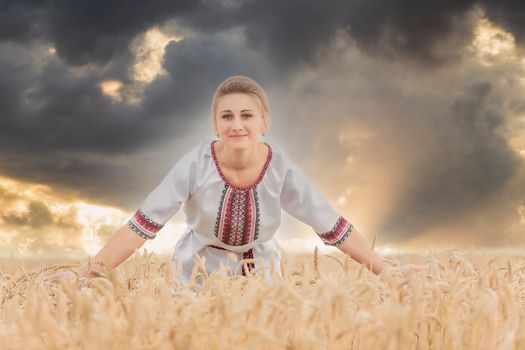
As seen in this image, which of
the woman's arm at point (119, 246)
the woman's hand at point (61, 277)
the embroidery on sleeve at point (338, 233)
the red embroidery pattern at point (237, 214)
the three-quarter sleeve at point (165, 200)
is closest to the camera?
the woman's hand at point (61, 277)

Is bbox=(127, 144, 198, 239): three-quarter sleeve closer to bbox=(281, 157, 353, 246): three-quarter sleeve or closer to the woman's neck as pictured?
the woman's neck

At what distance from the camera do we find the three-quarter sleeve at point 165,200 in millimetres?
3566

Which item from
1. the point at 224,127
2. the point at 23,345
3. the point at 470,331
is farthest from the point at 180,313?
the point at 224,127

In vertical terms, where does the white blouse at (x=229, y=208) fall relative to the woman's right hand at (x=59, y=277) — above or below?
above

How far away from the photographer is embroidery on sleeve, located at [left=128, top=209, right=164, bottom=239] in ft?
11.7

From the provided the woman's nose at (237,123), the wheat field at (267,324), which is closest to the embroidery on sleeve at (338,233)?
the woman's nose at (237,123)

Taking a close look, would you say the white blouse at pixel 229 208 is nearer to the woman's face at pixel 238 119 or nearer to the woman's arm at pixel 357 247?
the woman's arm at pixel 357 247

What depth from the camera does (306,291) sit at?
1.96 meters

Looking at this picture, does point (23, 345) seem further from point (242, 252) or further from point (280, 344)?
point (242, 252)

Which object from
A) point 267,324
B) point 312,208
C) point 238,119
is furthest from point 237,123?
point 267,324

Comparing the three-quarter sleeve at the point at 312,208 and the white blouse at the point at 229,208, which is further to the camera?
the three-quarter sleeve at the point at 312,208

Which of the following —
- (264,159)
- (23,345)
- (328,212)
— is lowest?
(23,345)

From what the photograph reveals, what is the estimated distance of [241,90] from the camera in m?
3.62

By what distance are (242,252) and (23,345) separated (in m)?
2.42
